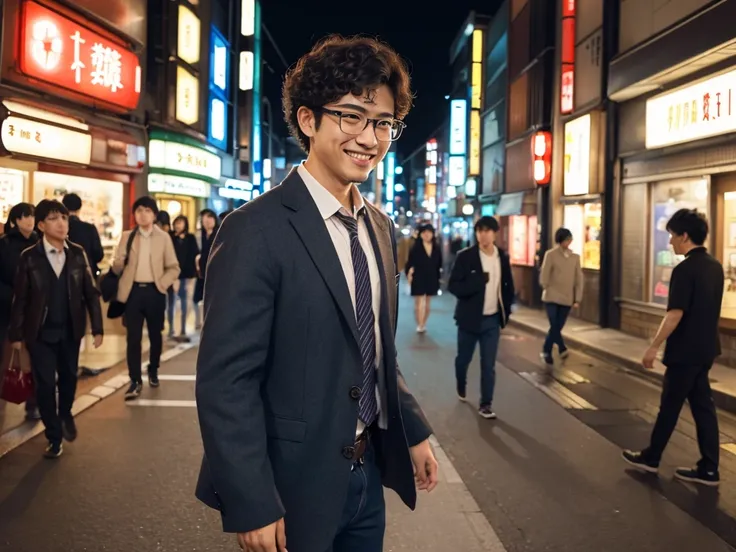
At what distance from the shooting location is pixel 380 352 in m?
2.21

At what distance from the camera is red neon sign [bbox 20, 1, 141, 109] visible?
418 inches

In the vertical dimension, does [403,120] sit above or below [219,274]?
above

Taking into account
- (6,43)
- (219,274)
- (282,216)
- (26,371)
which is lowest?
(26,371)

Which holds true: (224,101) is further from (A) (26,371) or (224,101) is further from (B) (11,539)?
(B) (11,539)

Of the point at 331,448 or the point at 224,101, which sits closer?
the point at 331,448

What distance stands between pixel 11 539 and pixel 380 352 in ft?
10.3

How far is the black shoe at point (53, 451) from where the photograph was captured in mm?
5645

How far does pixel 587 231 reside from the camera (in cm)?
1568

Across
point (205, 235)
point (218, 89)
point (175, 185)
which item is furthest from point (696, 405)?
point (218, 89)

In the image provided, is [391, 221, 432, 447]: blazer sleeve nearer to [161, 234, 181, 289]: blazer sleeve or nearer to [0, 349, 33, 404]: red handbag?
[0, 349, 33, 404]: red handbag

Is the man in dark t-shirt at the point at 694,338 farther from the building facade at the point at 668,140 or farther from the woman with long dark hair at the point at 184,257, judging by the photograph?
the woman with long dark hair at the point at 184,257

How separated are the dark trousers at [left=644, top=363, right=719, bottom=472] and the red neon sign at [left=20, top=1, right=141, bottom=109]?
9.72 meters

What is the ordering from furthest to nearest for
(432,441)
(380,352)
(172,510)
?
(432,441)
(172,510)
(380,352)

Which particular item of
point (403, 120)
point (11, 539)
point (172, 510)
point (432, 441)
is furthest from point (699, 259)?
point (11, 539)
